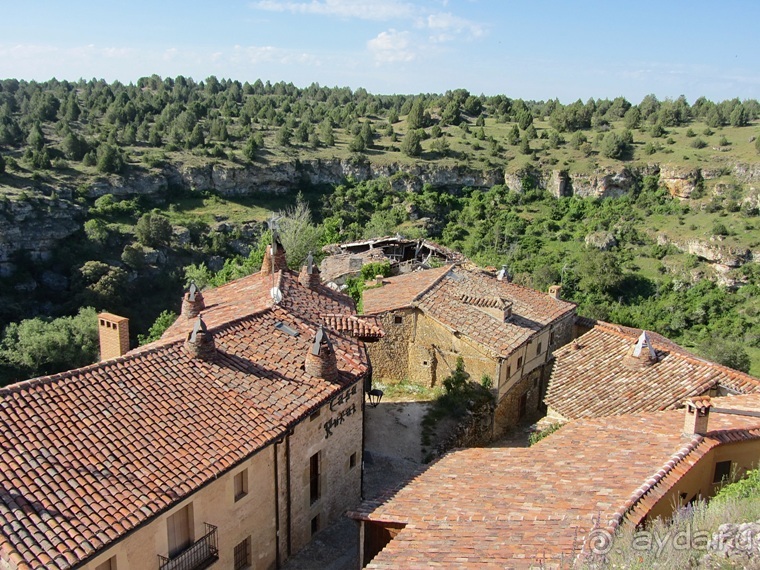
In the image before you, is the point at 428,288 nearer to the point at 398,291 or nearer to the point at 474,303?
the point at 398,291

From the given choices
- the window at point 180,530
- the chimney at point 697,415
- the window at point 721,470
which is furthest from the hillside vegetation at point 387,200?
the window at point 721,470

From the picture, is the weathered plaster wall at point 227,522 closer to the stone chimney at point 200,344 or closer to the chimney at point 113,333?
the stone chimney at point 200,344

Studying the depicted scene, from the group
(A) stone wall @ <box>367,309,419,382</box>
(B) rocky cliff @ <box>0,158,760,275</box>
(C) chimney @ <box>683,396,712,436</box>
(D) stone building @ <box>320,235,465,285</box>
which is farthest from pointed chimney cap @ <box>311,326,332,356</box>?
(B) rocky cliff @ <box>0,158,760,275</box>

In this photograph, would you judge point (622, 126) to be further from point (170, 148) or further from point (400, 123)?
point (170, 148)

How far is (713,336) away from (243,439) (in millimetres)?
51673

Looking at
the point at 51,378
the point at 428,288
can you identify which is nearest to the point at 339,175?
the point at 428,288

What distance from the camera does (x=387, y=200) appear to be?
277 ft

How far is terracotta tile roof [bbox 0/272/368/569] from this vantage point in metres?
9.75

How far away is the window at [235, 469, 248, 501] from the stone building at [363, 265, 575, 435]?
35.9 feet

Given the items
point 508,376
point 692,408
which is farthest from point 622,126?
point 692,408

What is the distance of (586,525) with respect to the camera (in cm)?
1026

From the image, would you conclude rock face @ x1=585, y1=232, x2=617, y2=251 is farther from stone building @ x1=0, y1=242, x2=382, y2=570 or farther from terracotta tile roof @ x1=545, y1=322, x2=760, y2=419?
stone building @ x1=0, y1=242, x2=382, y2=570

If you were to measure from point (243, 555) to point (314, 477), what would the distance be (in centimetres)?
262

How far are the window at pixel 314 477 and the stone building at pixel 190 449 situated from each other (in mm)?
39
